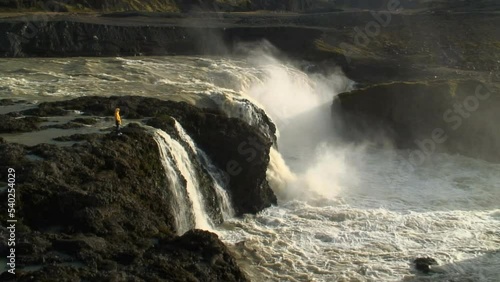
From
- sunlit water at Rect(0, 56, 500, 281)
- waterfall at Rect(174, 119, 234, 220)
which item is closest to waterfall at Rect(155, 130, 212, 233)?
waterfall at Rect(174, 119, 234, 220)

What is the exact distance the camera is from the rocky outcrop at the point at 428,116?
3362cm

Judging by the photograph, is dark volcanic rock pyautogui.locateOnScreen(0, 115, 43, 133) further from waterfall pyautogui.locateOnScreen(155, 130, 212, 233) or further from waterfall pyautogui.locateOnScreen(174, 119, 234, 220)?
waterfall pyautogui.locateOnScreen(174, 119, 234, 220)

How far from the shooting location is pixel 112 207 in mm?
16734

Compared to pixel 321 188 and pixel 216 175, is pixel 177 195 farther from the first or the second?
pixel 321 188

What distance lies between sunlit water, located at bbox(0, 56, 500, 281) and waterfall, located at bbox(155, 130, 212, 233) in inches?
46.6

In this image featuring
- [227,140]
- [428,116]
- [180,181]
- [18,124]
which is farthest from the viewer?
[428,116]

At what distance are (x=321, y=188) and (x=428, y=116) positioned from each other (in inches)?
392

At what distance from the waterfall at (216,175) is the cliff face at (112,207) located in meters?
0.36

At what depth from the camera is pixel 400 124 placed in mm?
34719

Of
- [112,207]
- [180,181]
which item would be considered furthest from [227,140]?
[112,207]

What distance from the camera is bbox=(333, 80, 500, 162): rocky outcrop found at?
3362 cm

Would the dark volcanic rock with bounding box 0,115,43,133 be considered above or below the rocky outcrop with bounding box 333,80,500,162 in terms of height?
below

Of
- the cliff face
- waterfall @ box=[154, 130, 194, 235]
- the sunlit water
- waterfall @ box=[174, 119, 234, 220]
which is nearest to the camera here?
the cliff face

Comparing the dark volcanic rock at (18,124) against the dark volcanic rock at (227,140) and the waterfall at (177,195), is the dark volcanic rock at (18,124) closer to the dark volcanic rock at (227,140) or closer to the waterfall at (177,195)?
the dark volcanic rock at (227,140)
